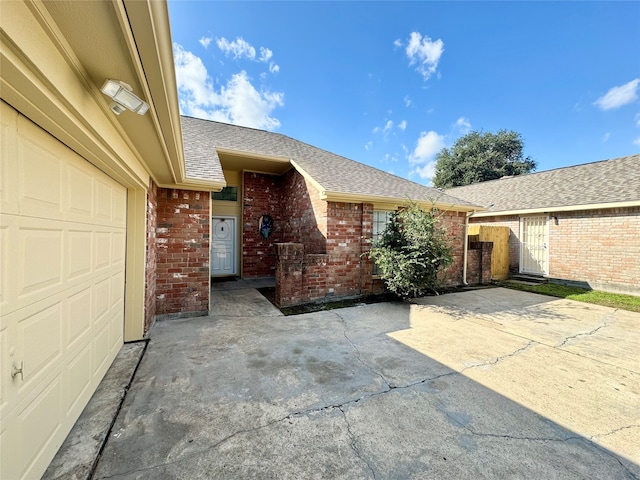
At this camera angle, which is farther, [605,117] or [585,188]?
[605,117]

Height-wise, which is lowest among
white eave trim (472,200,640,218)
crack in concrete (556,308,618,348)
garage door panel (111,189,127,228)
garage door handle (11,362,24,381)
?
crack in concrete (556,308,618,348)

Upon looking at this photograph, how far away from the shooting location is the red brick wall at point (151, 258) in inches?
163

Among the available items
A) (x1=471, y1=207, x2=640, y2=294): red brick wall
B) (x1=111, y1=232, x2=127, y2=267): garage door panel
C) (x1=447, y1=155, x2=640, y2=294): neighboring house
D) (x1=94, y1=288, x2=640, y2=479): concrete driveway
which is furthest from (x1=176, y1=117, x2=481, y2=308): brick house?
(x1=471, y1=207, x2=640, y2=294): red brick wall

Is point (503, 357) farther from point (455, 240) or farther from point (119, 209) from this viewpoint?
point (119, 209)

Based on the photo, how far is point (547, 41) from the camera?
8.75m

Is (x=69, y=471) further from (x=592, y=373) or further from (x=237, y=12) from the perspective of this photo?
(x=237, y=12)

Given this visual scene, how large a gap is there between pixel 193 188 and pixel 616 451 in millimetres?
6389

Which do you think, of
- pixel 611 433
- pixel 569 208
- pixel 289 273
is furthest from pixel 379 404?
pixel 569 208

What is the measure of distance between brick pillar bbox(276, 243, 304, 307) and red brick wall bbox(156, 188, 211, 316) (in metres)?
1.56

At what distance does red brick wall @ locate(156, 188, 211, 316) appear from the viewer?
4836 millimetres

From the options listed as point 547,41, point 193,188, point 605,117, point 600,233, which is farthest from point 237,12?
point 605,117

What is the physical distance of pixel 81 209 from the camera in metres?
2.32

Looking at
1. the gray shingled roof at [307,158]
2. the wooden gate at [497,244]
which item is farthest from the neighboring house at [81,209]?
the wooden gate at [497,244]

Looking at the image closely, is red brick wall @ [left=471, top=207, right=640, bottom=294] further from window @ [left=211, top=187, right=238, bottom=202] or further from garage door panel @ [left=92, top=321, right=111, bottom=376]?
garage door panel @ [left=92, top=321, right=111, bottom=376]
